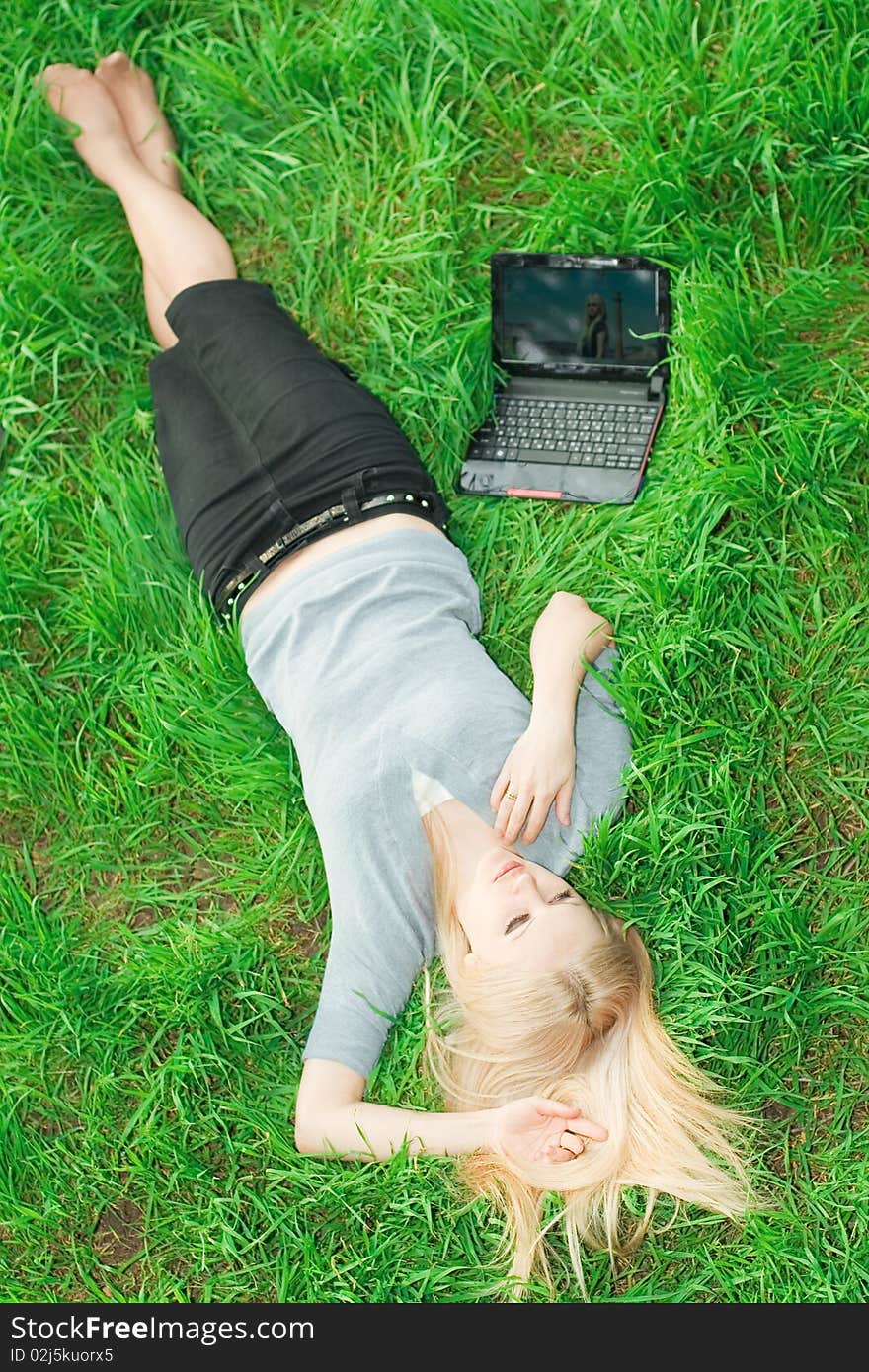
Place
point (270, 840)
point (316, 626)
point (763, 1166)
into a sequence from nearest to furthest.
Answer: point (763, 1166) < point (316, 626) < point (270, 840)

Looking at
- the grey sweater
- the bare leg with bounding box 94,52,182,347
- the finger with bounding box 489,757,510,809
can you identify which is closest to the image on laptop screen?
the grey sweater

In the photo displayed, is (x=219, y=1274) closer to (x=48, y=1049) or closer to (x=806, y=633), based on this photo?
(x=48, y=1049)

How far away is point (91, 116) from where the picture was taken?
3248 millimetres

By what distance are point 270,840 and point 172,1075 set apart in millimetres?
565

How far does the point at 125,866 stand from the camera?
3029 mm

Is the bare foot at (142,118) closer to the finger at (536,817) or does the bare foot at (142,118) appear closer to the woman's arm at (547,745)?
the woman's arm at (547,745)

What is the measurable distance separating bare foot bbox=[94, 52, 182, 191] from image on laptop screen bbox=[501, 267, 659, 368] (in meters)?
0.99

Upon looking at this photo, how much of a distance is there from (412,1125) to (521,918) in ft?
1.67

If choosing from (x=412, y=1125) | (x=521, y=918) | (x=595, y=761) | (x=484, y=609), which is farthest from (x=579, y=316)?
(x=412, y=1125)

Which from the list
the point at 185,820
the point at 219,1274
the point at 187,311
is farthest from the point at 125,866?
the point at 187,311

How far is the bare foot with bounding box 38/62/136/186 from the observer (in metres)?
3.24

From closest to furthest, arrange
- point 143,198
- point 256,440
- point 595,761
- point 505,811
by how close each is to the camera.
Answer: point 505,811
point 595,761
point 256,440
point 143,198

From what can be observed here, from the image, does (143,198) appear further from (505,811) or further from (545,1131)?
(545,1131)

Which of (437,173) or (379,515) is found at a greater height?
(437,173)
